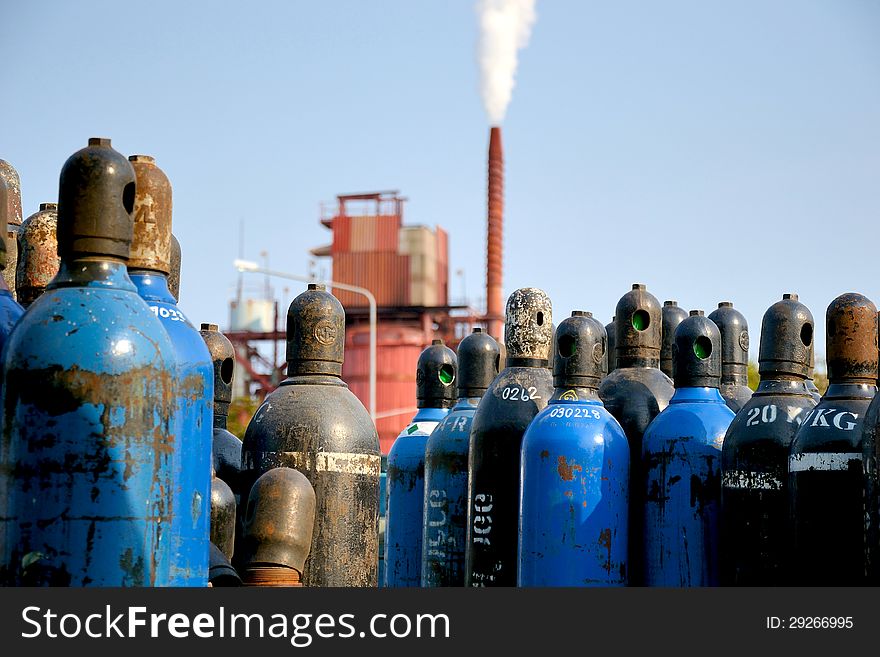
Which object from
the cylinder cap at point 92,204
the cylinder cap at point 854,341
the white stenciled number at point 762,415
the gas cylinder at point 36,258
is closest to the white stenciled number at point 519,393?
the white stenciled number at point 762,415

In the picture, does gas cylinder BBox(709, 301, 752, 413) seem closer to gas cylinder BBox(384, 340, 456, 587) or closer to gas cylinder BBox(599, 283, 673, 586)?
gas cylinder BBox(599, 283, 673, 586)

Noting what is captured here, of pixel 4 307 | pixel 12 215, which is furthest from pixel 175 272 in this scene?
pixel 4 307

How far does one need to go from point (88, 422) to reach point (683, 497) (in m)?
4.20

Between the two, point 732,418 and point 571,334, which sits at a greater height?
point 571,334

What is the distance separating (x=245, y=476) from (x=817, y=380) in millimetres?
34054

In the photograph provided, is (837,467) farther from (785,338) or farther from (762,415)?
(785,338)

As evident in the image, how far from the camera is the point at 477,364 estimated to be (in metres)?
10.4

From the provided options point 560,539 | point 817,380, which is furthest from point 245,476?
point 817,380

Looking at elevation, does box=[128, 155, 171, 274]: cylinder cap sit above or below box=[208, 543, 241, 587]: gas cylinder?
above

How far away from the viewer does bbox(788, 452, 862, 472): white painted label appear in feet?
24.2

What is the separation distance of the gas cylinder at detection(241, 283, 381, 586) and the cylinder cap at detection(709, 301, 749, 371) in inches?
116

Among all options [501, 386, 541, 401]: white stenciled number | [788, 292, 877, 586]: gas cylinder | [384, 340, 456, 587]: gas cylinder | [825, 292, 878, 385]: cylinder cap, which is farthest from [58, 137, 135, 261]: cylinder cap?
[384, 340, 456, 587]: gas cylinder

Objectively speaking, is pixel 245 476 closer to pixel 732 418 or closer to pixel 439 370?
pixel 439 370

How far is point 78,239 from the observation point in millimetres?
6094
